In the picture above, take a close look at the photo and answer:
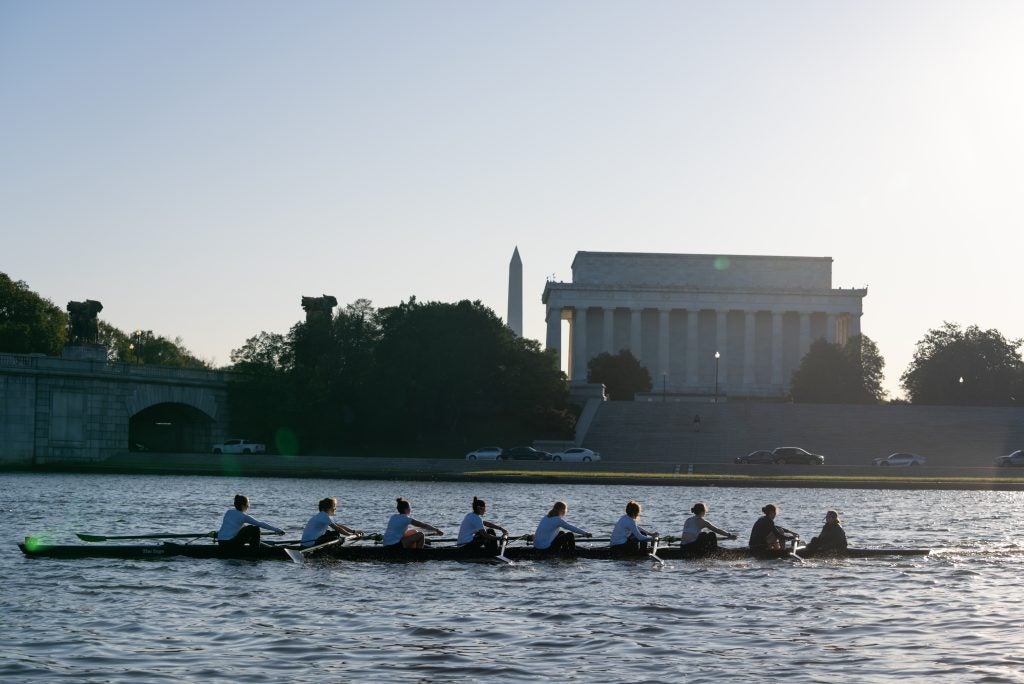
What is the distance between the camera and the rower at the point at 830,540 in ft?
99.9

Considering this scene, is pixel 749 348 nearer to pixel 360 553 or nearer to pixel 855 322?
pixel 855 322

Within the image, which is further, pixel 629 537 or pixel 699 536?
pixel 699 536

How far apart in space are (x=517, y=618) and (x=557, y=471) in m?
49.0

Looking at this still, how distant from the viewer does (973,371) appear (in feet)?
369

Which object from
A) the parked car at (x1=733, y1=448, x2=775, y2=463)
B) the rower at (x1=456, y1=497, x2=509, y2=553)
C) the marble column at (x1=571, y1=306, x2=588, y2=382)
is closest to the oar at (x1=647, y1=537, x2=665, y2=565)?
the rower at (x1=456, y1=497, x2=509, y2=553)

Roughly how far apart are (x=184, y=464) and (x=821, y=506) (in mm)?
37810

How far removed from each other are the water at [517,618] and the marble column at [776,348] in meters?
104

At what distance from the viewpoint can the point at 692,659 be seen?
1822cm

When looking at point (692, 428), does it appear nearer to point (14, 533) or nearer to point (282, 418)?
point (282, 418)

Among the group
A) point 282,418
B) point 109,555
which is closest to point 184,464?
point 282,418

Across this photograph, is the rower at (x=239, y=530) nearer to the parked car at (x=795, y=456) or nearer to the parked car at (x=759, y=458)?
the parked car at (x=759, y=458)

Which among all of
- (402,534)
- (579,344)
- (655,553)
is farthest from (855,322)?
(402,534)

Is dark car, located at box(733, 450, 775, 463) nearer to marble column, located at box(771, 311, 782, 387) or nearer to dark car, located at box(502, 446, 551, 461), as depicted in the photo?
dark car, located at box(502, 446, 551, 461)

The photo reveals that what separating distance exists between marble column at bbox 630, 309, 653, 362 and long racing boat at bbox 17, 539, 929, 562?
4372 inches
